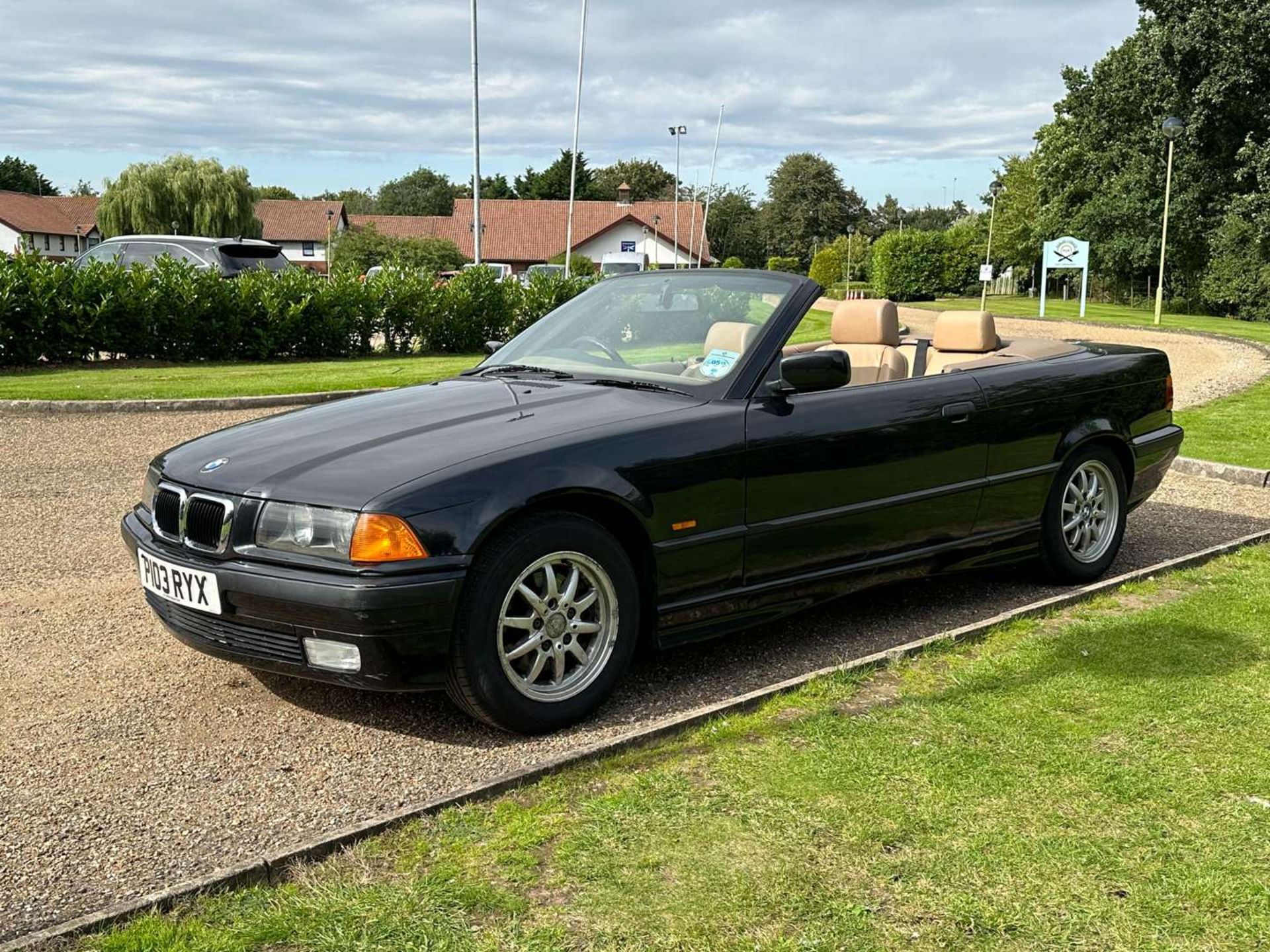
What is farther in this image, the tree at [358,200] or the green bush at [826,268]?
the tree at [358,200]

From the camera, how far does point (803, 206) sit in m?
→ 114

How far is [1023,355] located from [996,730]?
2.72m

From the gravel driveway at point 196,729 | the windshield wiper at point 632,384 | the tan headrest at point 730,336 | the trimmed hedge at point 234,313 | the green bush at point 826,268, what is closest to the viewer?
the gravel driveway at point 196,729

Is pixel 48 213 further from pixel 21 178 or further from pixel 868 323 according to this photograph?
pixel 868 323

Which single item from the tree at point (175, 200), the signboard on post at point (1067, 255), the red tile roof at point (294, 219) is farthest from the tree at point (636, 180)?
the signboard on post at point (1067, 255)

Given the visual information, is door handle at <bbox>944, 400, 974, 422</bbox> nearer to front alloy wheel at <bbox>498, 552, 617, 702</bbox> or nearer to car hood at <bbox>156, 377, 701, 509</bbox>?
car hood at <bbox>156, 377, 701, 509</bbox>

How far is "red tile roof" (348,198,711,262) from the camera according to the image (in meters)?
81.5

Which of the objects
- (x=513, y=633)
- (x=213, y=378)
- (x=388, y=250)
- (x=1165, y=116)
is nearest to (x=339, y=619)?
(x=513, y=633)

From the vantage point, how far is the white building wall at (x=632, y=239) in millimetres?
80438

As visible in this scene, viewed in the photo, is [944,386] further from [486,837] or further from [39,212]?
[39,212]

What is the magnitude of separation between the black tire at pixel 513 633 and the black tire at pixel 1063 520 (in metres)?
2.67

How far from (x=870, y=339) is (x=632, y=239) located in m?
76.0

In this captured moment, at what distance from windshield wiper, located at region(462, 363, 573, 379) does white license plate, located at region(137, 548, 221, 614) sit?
1764mm

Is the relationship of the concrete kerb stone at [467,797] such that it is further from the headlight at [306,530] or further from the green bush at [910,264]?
the green bush at [910,264]
